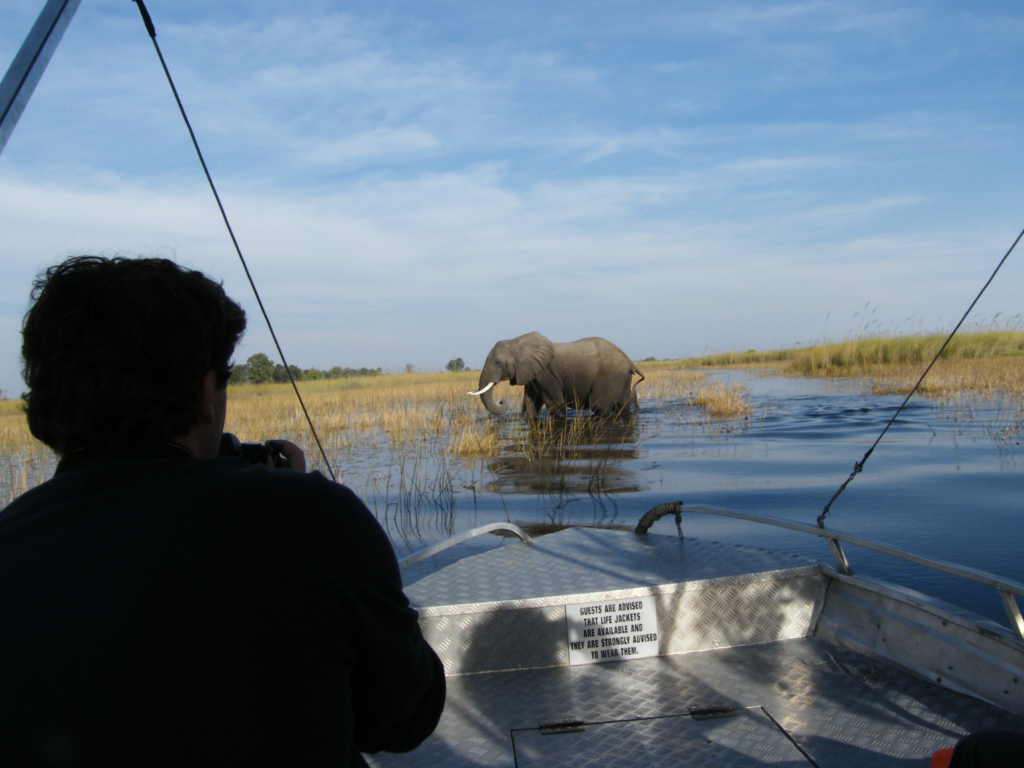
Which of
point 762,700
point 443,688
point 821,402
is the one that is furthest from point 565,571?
point 821,402

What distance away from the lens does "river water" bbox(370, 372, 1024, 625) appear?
623 centimetres

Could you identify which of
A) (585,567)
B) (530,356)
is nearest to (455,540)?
(585,567)

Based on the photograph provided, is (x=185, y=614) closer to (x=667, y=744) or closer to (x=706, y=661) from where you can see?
(x=667, y=744)

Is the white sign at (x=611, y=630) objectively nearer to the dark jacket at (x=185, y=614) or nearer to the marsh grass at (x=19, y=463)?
the dark jacket at (x=185, y=614)

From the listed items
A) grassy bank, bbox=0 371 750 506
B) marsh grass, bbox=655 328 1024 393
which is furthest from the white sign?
marsh grass, bbox=655 328 1024 393

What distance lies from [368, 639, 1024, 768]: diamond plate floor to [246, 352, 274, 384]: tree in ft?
127

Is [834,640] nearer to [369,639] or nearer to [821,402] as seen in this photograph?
[369,639]

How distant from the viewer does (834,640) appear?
3.40 meters

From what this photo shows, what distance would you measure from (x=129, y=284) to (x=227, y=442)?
0.38m

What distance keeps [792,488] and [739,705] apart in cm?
661

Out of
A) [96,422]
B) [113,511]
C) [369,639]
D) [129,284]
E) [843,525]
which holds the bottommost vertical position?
[843,525]

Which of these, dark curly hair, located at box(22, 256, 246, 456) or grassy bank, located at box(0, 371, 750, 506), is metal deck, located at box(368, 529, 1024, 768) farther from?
grassy bank, located at box(0, 371, 750, 506)

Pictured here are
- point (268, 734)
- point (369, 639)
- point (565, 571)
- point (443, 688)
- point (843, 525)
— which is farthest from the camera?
point (843, 525)

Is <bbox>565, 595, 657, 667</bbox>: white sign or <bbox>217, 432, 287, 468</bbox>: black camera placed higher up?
<bbox>217, 432, 287, 468</bbox>: black camera
